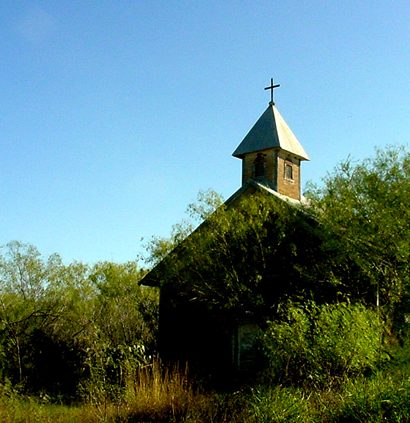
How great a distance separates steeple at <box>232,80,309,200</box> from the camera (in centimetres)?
2591

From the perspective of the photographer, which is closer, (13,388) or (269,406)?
(269,406)

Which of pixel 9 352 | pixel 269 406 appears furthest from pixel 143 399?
pixel 9 352

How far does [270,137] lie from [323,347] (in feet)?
54.4

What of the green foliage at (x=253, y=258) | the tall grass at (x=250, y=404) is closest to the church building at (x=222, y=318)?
the green foliage at (x=253, y=258)

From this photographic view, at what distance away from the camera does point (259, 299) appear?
1905 centimetres

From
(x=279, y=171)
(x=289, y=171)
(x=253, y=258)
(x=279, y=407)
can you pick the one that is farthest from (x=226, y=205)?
(x=279, y=407)

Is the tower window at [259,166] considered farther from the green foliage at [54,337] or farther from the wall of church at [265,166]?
the green foliage at [54,337]

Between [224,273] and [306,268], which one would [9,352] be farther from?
[306,268]

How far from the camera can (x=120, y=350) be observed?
581 inches

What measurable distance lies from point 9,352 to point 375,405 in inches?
407

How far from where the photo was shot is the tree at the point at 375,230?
18.2m

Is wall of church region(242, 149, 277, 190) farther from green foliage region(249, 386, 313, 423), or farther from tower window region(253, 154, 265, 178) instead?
green foliage region(249, 386, 313, 423)

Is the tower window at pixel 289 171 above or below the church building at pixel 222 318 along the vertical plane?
above

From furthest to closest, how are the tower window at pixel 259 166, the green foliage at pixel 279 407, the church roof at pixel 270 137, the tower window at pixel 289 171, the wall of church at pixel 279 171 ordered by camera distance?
the tower window at pixel 289 171 < the tower window at pixel 259 166 < the church roof at pixel 270 137 < the wall of church at pixel 279 171 < the green foliage at pixel 279 407
